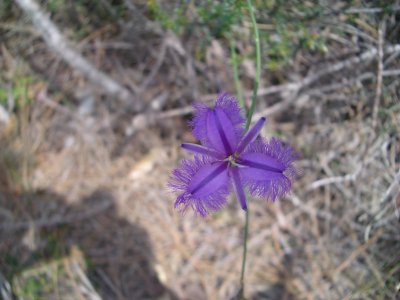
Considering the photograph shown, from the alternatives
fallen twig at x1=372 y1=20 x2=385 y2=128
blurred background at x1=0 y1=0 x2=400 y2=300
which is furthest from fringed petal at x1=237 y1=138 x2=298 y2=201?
fallen twig at x1=372 y1=20 x2=385 y2=128

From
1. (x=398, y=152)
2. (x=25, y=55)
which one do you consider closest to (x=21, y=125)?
(x=25, y=55)

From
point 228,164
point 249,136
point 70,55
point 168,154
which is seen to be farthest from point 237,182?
point 70,55

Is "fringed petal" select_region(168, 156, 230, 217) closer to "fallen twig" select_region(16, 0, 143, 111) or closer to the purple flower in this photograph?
the purple flower

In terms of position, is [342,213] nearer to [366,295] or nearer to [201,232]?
[366,295]

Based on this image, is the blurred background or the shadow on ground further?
the shadow on ground

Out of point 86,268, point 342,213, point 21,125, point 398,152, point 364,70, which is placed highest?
point 21,125

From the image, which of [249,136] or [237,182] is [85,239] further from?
[249,136]
